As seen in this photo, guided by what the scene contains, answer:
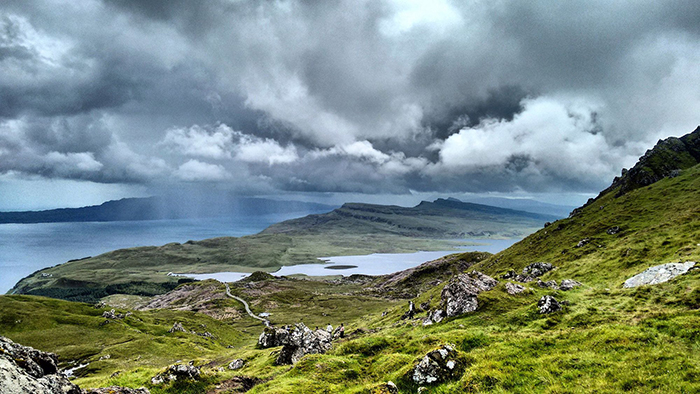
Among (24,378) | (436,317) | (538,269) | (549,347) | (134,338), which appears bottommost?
(134,338)

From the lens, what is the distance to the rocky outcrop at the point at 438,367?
61.7 ft

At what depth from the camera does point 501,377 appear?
1708 centimetres

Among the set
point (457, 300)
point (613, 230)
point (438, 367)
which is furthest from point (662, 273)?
point (613, 230)

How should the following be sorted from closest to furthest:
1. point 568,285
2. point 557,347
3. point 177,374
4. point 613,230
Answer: point 557,347, point 177,374, point 568,285, point 613,230

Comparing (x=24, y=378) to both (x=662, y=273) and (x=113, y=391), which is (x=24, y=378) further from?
(x=662, y=273)

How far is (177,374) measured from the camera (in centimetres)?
2695

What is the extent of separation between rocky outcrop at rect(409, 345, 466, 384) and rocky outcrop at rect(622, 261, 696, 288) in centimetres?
3412

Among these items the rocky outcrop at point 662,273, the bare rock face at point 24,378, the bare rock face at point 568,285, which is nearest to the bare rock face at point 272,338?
the bare rock face at point 24,378

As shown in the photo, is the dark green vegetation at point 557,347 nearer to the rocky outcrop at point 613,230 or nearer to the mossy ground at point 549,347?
the mossy ground at point 549,347

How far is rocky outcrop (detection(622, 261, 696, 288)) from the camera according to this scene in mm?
35875

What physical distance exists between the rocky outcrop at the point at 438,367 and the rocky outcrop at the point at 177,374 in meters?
20.4

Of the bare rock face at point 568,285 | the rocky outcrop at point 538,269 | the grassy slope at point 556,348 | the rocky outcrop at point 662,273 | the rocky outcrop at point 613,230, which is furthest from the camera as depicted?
the rocky outcrop at point 613,230

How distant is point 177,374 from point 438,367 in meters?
23.3

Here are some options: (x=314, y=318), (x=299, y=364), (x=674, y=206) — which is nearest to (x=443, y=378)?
(x=299, y=364)
